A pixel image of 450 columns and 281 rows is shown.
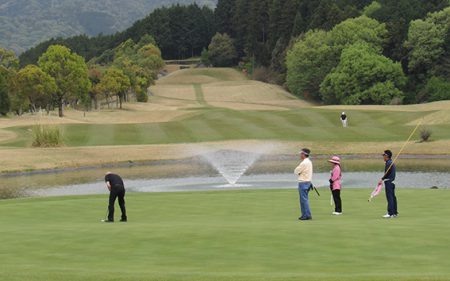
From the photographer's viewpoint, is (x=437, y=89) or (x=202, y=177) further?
(x=437, y=89)

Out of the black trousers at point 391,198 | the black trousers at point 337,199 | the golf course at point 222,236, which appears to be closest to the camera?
the golf course at point 222,236

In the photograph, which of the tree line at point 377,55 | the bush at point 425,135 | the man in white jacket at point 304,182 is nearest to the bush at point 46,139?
the bush at point 425,135

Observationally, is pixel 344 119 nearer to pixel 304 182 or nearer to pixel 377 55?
pixel 377 55

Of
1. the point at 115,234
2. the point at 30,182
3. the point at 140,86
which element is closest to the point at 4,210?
the point at 115,234

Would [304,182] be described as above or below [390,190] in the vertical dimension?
above

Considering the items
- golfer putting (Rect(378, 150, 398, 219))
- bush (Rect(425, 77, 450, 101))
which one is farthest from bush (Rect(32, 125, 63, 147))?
bush (Rect(425, 77, 450, 101))

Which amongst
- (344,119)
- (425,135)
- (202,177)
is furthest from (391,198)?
(344,119)

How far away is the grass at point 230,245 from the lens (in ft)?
52.2

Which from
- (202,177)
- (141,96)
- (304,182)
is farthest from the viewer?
(141,96)

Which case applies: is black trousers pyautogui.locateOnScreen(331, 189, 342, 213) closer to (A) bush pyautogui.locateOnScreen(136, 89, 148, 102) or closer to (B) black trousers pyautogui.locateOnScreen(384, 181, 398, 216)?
(B) black trousers pyautogui.locateOnScreen(384, 181, 398, 216)

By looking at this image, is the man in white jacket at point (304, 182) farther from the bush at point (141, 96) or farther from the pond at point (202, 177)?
the bush at point (141, 96)

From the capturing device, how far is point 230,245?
19.3 m

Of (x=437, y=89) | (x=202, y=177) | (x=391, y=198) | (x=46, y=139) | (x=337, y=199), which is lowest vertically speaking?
(x=437, y=89)

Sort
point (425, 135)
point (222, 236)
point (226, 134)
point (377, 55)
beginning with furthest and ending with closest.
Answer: point (377, 55) < point (226, 134) < point (425, 135) < point (222, 236)
